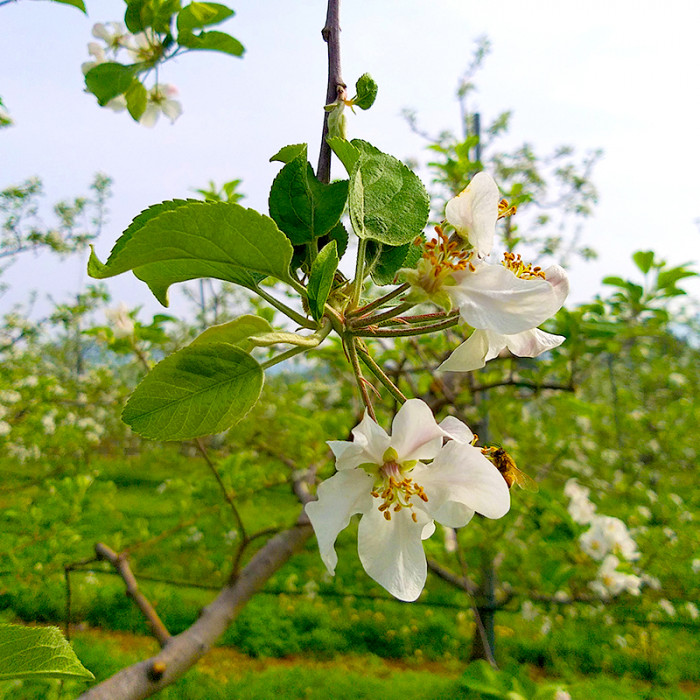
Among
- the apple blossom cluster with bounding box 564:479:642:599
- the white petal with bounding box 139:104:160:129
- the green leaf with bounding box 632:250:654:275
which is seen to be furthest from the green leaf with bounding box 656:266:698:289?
the white petal with bounding box 139:104:160:129

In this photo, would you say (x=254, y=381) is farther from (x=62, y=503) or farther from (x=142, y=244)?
(x=62, y=503)

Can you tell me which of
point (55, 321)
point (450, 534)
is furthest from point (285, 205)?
point (55, 321)

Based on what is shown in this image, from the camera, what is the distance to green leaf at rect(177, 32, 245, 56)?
38.3 inches

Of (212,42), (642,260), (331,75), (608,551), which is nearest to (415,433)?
(331,75)

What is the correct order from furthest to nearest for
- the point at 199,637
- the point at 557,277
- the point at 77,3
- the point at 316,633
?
the point at 316,633 → the point at 199,637 → the point at 77,3 → the point at 557,277

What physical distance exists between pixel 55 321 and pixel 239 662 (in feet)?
10.0

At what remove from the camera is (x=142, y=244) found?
354mm

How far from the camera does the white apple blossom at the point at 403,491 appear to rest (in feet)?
1.46

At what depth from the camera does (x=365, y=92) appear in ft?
1.81

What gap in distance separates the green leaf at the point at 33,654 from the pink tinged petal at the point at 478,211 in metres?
0.47

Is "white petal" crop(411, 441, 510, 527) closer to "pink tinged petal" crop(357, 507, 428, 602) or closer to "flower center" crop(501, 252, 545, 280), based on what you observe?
"pink tinged petal" crop(357, 507, 428, 602)

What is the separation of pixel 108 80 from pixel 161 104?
0.24 m

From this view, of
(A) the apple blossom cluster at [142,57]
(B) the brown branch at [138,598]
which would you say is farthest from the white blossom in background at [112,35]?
(B) the brown branch at [138,598]

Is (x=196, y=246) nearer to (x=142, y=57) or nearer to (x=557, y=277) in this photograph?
(x=557, y=277)
